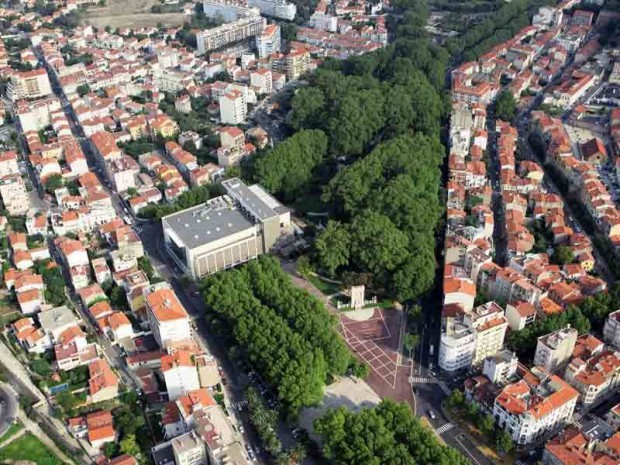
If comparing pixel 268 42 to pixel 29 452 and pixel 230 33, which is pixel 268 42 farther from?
pixel 29 452

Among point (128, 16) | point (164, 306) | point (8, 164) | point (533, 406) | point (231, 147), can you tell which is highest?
point (128, 16)

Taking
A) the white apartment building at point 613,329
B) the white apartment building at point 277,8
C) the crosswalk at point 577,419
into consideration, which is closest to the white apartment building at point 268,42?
the white apartment building at point 277,8

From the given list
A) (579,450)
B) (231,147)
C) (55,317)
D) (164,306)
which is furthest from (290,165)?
(579,450)

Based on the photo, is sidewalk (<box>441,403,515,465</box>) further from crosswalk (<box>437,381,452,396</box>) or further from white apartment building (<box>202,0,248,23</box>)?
white apartment building (<box>202,0,248,23</box>)

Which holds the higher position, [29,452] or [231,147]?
[231,147]

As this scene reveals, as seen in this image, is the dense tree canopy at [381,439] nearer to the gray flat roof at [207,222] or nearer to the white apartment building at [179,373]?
the white apartment building at [179,373]

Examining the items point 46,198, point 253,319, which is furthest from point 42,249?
point 253,319

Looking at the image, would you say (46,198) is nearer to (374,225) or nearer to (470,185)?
(374,225)
